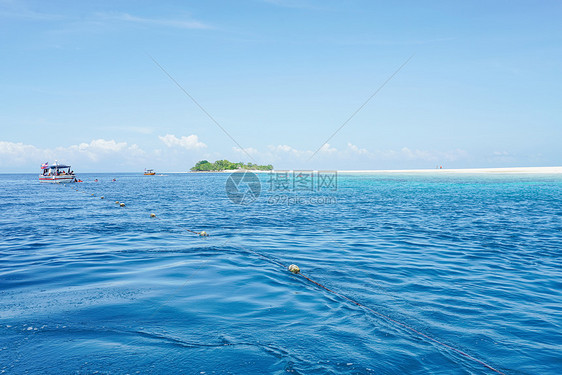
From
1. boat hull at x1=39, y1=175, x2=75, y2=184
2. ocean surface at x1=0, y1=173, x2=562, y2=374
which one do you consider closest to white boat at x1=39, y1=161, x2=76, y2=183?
boat hull at x1=39, y1=175, x2=75, y2=184

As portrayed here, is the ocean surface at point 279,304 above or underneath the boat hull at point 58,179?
underneath

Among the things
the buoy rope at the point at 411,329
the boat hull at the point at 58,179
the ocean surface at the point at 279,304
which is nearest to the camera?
the ocean surface at the point at 279,304

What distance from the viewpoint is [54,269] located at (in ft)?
37.8

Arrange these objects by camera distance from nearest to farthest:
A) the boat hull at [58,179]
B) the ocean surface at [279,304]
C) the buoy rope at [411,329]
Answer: the ocean surface at [279,304] → the buoy rope at [411,329] → the boat hull at [58,179]

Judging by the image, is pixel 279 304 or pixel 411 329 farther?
pixel 279 304

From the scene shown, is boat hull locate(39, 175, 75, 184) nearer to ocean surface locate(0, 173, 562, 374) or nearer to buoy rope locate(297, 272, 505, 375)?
ocean surface locate(0, 173, 562, 374)

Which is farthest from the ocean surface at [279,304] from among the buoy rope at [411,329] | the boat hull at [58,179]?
the boat hull at [58,179]

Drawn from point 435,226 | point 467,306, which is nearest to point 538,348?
point 467,306

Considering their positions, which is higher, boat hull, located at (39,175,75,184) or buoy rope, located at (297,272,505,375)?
boat hull, located at (39,175,75,184)

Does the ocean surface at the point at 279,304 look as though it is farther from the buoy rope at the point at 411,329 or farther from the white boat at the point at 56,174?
the white boat at the point at 56,174

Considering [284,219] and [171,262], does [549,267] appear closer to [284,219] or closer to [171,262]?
[171,262]

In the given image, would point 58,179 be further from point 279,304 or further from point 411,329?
point 411,329

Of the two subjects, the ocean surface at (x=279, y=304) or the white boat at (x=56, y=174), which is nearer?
the ocean surface at (x=279, y=304)

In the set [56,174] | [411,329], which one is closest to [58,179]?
[56,174]
